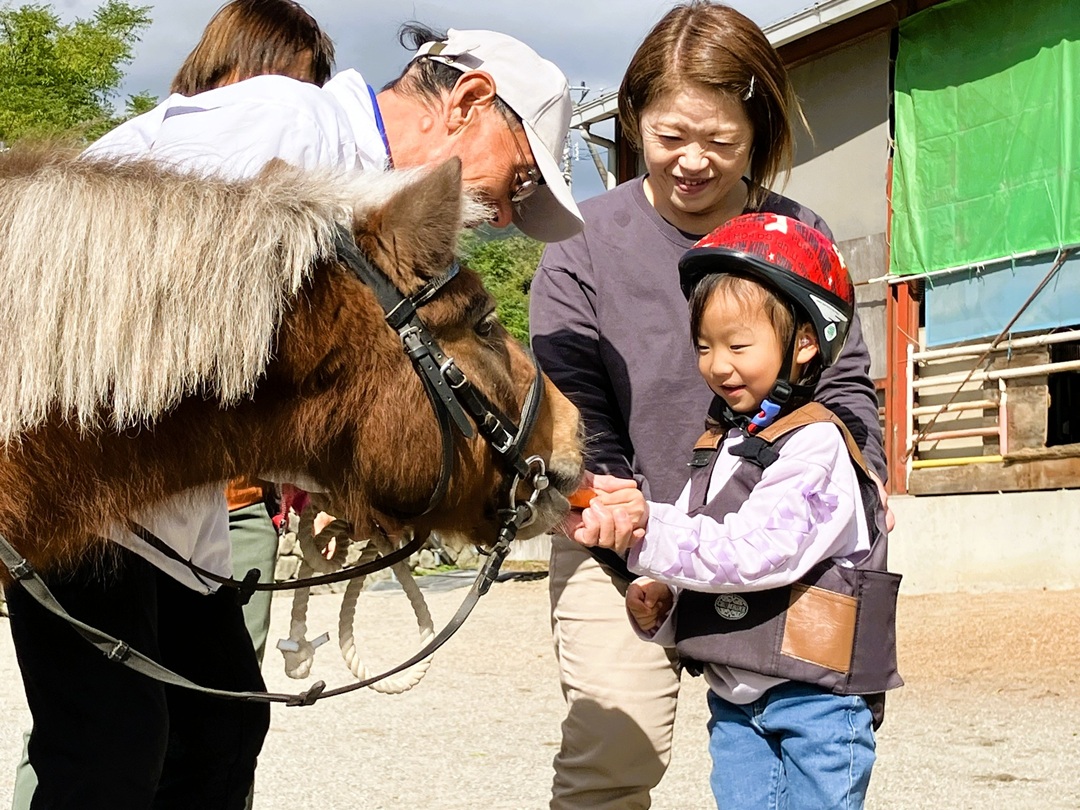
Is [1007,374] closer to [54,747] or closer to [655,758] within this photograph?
[655,758]

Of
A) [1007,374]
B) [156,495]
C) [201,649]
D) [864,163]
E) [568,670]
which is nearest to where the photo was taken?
[156,495]

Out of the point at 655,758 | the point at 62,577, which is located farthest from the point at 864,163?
the point at 62,577

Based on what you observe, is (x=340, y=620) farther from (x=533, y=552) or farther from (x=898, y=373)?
(x=533, y=552)

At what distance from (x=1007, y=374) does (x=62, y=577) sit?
9.91m

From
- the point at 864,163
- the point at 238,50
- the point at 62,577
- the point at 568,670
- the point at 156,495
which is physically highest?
the point at 864,163

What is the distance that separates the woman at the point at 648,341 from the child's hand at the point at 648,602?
0.14 metres

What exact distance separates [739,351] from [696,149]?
2.18 ft

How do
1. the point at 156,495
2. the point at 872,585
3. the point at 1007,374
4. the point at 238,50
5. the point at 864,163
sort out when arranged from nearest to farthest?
the point at 156,495, the point at 872,585, the point at 238,50, the point at 1007,374, the point at 864,163

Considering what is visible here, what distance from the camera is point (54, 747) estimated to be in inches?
93.8

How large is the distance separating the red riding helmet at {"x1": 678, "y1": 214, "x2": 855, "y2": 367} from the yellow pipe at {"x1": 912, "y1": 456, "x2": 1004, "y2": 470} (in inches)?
341

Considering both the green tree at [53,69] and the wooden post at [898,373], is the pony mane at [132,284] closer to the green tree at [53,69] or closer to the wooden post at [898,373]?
the wooden post at [898,373]

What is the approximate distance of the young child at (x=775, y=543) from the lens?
8.74ft

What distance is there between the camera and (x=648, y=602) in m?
3.01

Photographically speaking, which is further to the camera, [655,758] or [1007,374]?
[1007,374]
